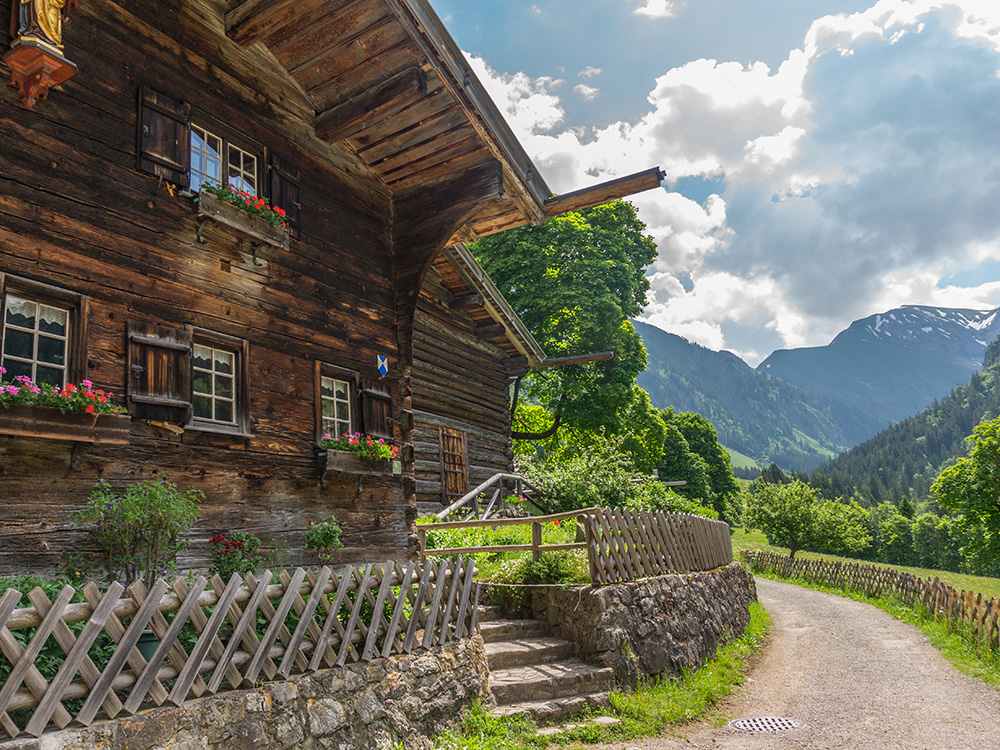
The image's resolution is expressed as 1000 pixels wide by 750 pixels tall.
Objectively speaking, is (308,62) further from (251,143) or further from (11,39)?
(11,39)

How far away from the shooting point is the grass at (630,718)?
6.33 metres

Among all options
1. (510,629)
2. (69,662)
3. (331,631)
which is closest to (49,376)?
(69,662)

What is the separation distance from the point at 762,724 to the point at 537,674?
277 cm

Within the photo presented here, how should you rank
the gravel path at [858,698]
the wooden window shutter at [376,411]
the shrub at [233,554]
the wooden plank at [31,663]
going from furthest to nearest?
the wooden window shutter at [376,411]
the gravel path at [858,698]
the shrub at [233,554]
the wooden plank at [31,663]

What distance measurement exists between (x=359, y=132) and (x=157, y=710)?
26.5 ft

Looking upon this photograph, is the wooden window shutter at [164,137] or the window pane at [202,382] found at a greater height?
the wooden window shutter at [164,137]

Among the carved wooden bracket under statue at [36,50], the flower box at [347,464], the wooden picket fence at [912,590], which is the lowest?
the wooden picket fence at [912,590]

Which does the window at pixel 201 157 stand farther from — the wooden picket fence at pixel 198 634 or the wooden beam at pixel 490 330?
the wooden beam at pixel 490 330

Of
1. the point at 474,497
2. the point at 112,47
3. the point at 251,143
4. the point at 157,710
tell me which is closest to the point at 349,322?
the point at 251,143

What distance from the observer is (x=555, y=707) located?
288 inches

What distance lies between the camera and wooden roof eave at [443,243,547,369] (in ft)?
50.0

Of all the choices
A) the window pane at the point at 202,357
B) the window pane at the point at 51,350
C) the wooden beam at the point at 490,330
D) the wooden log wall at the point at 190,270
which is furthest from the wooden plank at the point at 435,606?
the wooden beam at the point at 490,330

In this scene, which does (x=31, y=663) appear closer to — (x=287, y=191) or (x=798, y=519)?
(x=287, y=191)

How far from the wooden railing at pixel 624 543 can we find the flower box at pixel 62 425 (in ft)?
16.9
